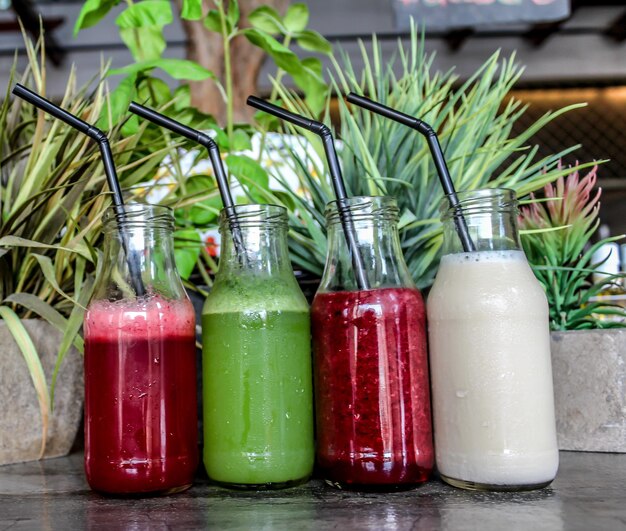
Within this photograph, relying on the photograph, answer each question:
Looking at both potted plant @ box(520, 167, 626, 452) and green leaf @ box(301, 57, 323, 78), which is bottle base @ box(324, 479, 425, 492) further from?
green leaf @ box(301, 57, 323, 78)

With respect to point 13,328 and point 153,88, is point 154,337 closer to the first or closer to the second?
point 13,328

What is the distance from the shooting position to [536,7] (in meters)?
2.19

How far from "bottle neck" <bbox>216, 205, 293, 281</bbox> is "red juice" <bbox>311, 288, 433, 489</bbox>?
80 millimetres

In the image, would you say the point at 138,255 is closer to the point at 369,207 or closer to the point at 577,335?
the point at 369,207

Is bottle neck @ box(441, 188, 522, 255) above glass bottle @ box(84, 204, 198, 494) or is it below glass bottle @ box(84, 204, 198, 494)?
above

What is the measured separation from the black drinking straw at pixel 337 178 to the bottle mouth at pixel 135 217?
0.59 ft

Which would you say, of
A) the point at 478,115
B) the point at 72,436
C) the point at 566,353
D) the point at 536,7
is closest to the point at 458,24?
the point at 536,7

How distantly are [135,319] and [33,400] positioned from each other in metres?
0.27

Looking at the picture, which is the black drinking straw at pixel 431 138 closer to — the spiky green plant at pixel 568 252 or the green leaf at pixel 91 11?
the spiky green plant at pixel 568 252

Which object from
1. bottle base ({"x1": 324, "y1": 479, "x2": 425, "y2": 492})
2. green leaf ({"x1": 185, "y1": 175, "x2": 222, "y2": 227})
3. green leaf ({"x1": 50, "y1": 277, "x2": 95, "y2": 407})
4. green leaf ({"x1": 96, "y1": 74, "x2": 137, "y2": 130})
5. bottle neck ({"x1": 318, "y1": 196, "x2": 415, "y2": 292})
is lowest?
bottle base ({"x1": 324, "y1": 479, "x2": 425, "y2": 492})

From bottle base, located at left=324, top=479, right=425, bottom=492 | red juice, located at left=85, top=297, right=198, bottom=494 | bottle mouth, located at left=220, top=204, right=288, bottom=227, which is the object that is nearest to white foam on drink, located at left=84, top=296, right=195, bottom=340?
red juice, located at left=85, top=297, right=198, bottom=494

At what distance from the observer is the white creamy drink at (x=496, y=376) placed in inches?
25.2

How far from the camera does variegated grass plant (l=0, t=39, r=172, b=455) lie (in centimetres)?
81

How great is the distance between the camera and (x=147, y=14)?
92 cm
